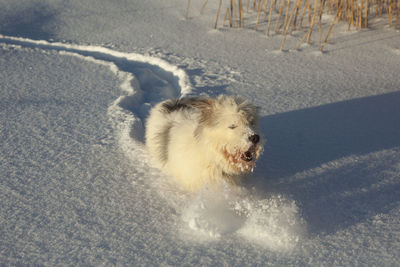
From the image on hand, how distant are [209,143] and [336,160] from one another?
1146 millimetres

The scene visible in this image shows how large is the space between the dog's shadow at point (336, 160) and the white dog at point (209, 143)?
1.39 ft

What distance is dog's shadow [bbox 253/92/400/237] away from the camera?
2508mm

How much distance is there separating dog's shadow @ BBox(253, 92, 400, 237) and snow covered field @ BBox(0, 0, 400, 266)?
0.5 inches

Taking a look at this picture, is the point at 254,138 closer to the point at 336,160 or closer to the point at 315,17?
the point at 336,160

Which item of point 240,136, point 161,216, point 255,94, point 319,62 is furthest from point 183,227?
point 319,62

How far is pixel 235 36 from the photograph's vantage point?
5547 mm

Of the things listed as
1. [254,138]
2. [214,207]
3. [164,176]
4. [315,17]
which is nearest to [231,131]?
[254,138]

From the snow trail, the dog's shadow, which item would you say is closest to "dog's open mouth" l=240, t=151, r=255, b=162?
the snow trail

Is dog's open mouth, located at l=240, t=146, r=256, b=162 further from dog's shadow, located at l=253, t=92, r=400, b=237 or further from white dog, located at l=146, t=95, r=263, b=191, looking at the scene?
dog's shadow, located at l=253, t=92, r=400, b=237

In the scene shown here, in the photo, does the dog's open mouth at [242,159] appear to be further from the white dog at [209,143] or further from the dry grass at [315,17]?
the dry grass at [315,17]

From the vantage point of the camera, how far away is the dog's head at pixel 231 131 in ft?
7.53

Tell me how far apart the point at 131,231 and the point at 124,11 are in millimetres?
4855

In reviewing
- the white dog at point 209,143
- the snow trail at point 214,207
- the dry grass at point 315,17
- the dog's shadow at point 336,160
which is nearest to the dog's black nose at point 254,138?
the white dog at point 209,143

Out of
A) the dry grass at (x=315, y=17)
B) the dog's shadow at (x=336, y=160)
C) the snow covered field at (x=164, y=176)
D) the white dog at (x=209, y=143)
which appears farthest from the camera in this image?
the dry grass at (x=315, y=17)
